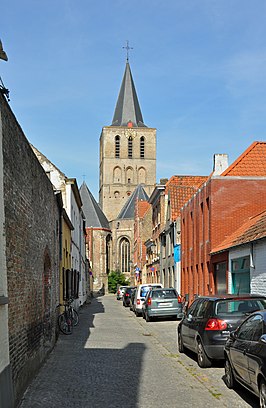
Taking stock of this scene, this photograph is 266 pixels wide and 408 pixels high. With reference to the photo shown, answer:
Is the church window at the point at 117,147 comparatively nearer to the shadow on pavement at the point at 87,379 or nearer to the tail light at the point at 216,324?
the shadow on pavement at the point at 87,379

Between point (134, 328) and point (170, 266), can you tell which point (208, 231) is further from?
point (170, 266)

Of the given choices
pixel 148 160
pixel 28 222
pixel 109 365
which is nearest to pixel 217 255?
pixel 109 365

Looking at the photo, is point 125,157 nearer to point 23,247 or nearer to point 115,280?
point 115,280

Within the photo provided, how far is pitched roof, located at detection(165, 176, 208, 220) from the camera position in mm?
37344

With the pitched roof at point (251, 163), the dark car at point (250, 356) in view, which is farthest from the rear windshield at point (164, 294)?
the dark car at point (250, 356)

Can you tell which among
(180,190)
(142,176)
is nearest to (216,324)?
(180,190)

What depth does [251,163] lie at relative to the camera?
25391mm

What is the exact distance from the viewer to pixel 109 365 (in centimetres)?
1242

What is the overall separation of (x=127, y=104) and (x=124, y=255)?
30.3 meters

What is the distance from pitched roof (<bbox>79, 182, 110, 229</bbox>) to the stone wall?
282ft

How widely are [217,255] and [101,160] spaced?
98.0 m

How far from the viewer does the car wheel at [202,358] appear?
11.8 metres

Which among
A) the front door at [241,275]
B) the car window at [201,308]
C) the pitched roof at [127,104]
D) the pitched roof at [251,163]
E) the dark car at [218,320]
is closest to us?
the dark car at [218,320]

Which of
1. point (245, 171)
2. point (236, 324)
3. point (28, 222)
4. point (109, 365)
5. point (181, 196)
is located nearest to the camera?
point (28, 222)
